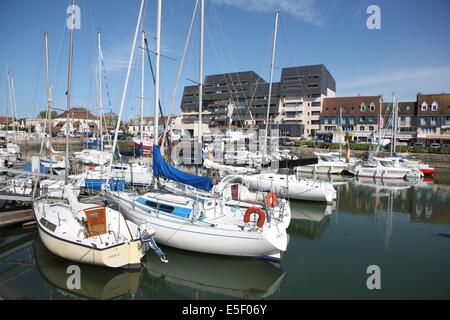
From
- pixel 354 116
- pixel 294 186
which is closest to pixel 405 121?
pixel 354 116

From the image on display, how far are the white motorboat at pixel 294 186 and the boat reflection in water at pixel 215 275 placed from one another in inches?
400

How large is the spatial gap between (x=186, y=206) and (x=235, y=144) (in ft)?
175

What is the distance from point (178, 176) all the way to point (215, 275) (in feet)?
15.4

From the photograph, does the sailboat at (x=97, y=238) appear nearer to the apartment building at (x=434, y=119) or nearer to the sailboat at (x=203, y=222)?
the sailboat at (x=203, y=222)

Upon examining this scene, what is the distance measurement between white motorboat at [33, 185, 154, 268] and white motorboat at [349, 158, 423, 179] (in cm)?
3333

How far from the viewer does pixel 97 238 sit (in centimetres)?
1088

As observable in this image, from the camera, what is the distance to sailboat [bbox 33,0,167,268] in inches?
413

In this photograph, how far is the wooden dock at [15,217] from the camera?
47.9 ft

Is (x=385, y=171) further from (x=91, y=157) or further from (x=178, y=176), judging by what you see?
(x=91, y=157)

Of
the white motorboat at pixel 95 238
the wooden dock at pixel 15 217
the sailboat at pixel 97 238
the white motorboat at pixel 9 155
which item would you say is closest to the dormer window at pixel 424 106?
the sailboat at pixel 97 238

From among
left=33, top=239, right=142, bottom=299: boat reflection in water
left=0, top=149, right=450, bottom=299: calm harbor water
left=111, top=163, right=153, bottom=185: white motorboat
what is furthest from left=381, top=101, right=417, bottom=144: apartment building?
left=33, top=239, right=142, bottom=299: boat reflection in water
